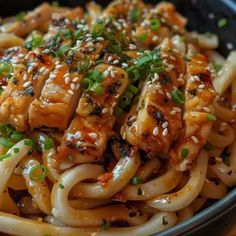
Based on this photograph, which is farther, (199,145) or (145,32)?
(145,32)

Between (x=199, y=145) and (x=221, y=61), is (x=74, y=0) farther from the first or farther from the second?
(x=199, y=145)

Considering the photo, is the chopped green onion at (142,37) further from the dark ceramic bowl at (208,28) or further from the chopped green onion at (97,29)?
the dark ceramic bowl at (208,28)

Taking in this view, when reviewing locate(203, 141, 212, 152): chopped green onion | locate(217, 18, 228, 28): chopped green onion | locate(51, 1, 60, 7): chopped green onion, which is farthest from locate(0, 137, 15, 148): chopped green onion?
locate(217, 18, 228, 28): chopped green onion

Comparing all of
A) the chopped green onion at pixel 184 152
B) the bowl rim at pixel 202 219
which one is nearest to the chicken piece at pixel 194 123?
the chopped green onion at pixel 184 152

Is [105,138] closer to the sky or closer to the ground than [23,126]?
closer to the sky

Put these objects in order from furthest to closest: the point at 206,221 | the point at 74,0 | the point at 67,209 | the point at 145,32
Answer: the point at 74,0, the point at 145,32, the point at 67,209, the point at 206,221

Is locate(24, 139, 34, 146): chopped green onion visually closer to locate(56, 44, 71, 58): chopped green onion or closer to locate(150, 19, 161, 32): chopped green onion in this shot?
locate(56, 44, 71, 58): chopped green onion

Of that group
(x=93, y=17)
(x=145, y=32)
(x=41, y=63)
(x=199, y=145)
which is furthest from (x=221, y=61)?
(x=41, y=63)
